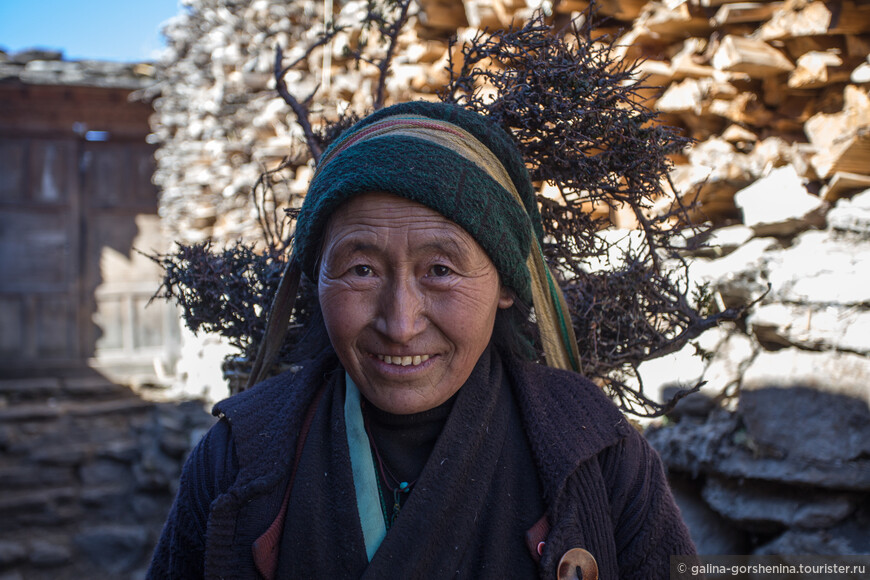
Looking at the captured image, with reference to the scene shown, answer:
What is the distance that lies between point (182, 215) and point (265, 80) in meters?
2.11

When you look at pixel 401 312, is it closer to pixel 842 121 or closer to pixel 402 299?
pixel 402 299

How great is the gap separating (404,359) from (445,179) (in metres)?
0.40

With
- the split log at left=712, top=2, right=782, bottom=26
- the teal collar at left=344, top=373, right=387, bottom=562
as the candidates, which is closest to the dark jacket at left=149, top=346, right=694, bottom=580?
the teal collar at left=344, top=373, right=387, bottom=562

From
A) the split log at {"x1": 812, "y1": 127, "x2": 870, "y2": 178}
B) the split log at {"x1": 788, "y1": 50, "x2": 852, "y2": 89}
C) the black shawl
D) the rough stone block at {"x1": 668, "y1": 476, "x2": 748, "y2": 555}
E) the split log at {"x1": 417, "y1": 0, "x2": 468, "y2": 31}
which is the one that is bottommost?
the rough stone block at {"x1": 668, "y1": 476, "x2": 748, "y2": 555}

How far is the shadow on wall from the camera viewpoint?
514cm

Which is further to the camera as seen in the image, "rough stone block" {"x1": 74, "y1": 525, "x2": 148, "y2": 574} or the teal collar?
"rough stone block" {"x1": 74, "y1": 525, "x2": 148, "y2": 574}

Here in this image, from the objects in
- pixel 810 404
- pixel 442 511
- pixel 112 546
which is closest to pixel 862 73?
pixel 810 404

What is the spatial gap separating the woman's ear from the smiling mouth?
0.29m

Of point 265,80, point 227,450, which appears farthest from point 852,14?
point 265,80

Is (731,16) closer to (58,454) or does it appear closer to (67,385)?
(58,454)

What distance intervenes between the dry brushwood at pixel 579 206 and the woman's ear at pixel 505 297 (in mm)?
401

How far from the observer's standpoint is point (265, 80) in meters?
7.08

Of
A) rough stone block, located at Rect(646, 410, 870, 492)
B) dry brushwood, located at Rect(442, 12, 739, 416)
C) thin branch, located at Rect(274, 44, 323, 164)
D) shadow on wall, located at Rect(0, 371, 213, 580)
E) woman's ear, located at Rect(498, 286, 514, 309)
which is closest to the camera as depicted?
woman's ear, located at Rect(498, 286, 514, 309)

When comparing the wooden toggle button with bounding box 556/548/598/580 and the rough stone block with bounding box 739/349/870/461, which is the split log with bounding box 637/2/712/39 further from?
the wooden toggle button with bounding box 556/548/598/580
